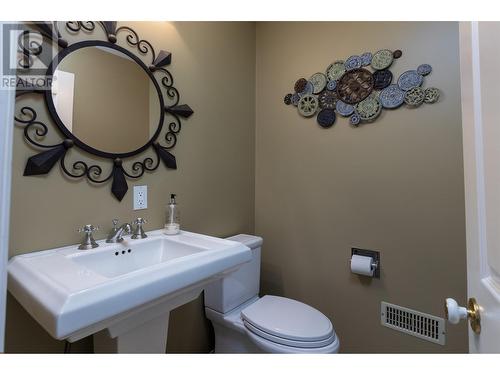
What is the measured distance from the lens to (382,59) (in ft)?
4.90

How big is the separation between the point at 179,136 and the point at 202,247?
2.29 feet

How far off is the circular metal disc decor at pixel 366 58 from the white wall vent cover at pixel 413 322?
146cm

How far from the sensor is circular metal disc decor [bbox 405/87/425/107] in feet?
4.56

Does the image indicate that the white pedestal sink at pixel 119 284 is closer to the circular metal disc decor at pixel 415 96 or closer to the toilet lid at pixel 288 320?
the toilet lid at pixel 288 320

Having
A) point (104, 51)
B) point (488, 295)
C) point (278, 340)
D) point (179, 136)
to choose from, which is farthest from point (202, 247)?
point (104, 51)

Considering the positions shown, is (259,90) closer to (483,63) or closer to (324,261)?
(324,261)

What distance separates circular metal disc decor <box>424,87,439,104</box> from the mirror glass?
1446 mm

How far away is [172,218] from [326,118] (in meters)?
1.16

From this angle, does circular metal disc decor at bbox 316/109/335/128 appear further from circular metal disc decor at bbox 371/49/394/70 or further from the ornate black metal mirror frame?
the ornate black metal mirror frame

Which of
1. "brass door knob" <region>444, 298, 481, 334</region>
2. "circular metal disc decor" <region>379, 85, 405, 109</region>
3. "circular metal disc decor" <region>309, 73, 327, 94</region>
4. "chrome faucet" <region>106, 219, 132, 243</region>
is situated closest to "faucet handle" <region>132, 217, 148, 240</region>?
"chrome faucet" <region>106, 219, 132, 243</region>

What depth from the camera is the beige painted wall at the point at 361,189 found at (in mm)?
1349

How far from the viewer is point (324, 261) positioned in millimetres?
1720

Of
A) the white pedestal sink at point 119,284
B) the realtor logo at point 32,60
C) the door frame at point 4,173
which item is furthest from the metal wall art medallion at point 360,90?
the door frame at point 4,173

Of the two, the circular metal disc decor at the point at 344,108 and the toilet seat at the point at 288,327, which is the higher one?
the circular metal disc decor at the point at 344,108
